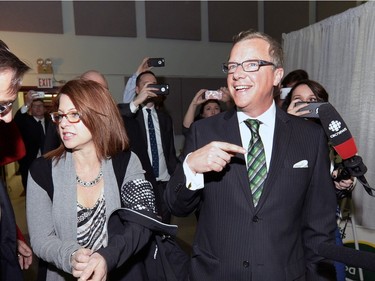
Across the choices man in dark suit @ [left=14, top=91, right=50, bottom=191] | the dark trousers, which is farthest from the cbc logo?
man in dark suit @ [left=14, top=91, right=50, bottom=191]

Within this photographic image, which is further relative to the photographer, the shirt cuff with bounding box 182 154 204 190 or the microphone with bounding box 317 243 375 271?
the shirt cuff with bounding box 182 154 204 190

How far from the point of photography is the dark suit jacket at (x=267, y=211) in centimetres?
139

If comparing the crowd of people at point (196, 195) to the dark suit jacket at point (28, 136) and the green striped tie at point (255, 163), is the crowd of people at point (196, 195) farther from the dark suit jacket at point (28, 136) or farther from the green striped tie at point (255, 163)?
the dark suit jacket at point (28, 136)

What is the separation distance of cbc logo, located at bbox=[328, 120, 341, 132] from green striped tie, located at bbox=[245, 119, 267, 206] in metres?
0.28

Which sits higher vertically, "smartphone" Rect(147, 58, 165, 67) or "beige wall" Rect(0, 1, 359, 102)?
"beige wall" Rect(0, 1, 359, 102)

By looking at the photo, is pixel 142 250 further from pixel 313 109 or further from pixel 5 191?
pixel 313 109

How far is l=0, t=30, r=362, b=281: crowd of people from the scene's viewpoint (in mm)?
1385

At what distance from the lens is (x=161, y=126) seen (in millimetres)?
3562

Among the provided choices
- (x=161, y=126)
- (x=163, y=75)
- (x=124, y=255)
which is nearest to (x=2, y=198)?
(x=124, y=255)

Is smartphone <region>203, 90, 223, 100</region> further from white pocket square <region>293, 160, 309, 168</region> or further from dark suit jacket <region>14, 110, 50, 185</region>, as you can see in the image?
dark suit jacket <region>14, 110, 50, 185</region>

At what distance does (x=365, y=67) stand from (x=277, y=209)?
2.36 metres

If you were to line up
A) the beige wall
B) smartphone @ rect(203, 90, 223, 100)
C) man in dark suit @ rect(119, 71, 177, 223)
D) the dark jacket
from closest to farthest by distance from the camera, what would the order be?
the dark jacket < man in dark suit @ rect(119, 71, 177, 223) < smartphone @ rect(203, 90, 223, 100) < the beige wall

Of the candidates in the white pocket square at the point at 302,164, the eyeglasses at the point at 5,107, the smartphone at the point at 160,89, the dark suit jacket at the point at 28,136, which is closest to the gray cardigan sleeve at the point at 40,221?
the eyeglasses at the point at 5,107

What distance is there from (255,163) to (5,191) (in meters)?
1.01
